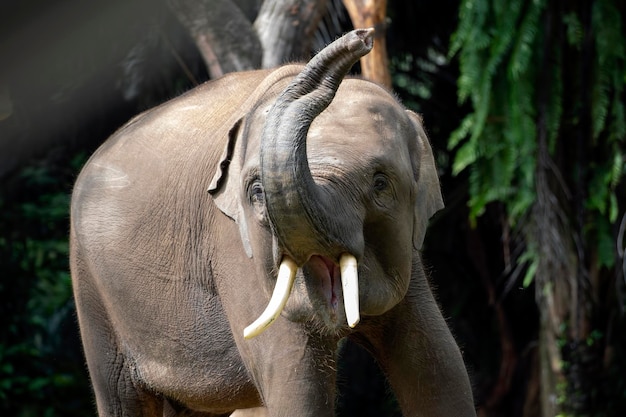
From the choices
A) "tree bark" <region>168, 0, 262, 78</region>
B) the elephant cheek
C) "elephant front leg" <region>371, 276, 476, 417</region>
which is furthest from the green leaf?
the elephant cheek

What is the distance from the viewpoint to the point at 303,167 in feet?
8.57

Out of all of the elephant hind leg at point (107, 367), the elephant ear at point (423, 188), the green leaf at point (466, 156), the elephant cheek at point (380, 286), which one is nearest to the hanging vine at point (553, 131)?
the green leaf at point (466, 156)

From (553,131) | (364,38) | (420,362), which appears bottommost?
(553,131)

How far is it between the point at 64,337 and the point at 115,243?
456cm

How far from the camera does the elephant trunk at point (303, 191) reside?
8.60 feet

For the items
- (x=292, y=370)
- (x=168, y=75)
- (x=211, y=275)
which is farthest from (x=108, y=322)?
(x=168, y=75)

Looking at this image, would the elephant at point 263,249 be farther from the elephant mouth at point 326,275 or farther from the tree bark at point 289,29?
the tree bark at point 289,29

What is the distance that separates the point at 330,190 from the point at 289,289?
0.83 ft

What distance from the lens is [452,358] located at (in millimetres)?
3443

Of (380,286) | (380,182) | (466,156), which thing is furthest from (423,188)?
(466,156)

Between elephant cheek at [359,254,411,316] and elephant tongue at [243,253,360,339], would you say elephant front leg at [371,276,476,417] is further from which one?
elephant tongue at [243,253,360,339]

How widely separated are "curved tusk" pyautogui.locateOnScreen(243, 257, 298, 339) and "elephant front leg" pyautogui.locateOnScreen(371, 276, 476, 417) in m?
0.72

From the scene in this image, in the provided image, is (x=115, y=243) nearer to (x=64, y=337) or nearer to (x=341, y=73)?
(x=341, y=73)

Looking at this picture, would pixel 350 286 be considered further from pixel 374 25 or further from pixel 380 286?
pixel 374 25
